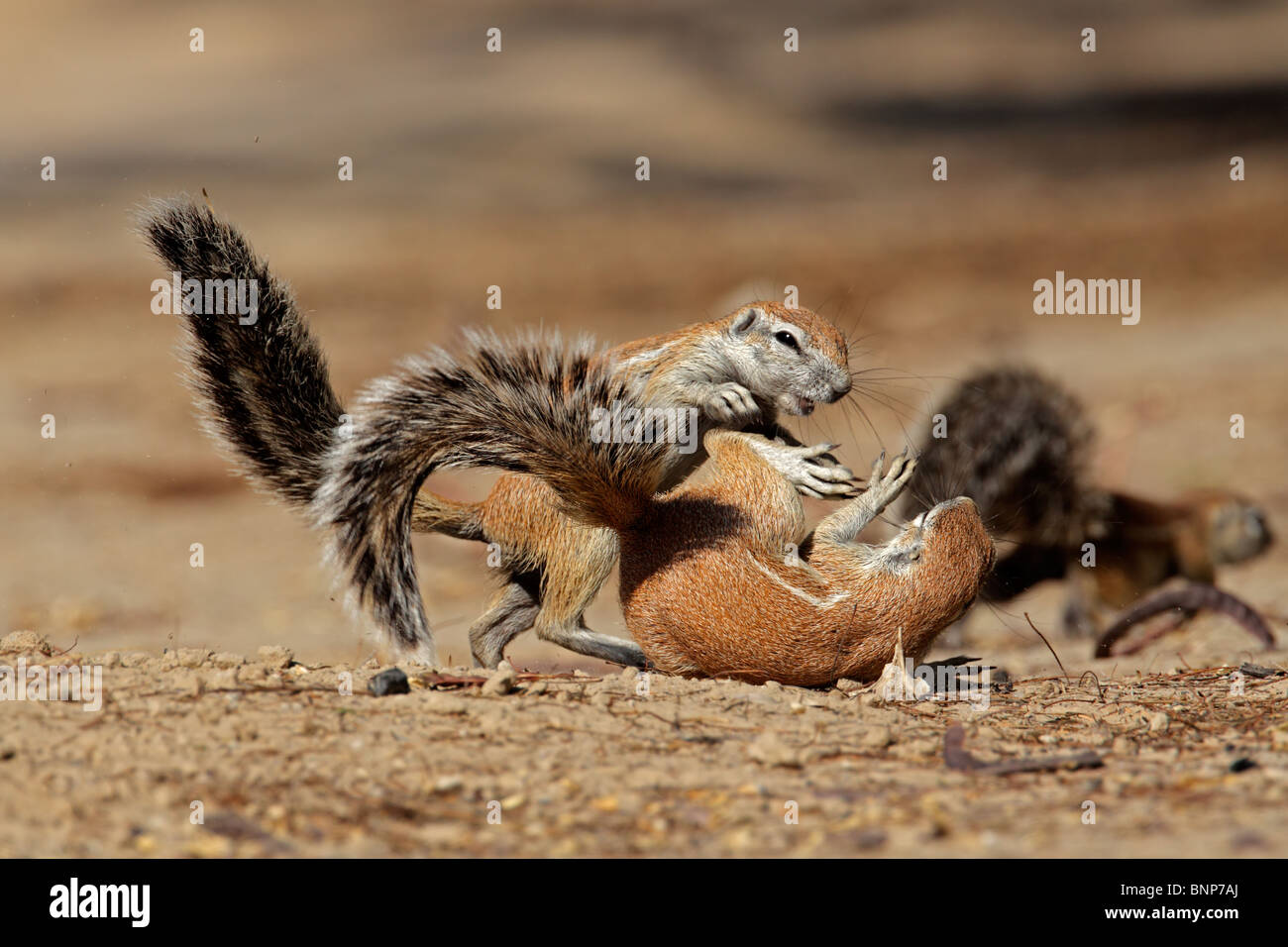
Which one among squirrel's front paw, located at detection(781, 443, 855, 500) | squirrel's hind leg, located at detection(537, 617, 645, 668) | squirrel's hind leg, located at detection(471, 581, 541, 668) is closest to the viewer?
squirrel's front paw, located at detection(781, 443, 855, 500)

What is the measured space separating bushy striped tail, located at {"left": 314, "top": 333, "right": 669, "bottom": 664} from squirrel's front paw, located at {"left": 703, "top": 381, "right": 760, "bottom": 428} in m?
0.74

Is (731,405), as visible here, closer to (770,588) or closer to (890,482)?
(890,482)

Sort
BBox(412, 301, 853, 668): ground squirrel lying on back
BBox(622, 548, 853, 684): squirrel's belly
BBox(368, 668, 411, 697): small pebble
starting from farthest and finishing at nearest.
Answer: BBox(412, 301, 853, 668): ground squirrel lying on back < BBox(622, 548, 853, 684): squirrel's belly < BBox(368, 668, 411, 697): small pebble

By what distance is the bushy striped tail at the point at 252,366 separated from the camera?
16.7ft

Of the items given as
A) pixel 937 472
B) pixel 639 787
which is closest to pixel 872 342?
pixel 937 472

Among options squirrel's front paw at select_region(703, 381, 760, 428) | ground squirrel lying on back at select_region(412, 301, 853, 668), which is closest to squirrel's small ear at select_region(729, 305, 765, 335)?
ground squirrel lying on back at select_region(412, 301, 853, 668)

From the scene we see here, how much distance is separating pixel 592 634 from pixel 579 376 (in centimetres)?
151

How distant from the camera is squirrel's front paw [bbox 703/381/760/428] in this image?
5.54 meters

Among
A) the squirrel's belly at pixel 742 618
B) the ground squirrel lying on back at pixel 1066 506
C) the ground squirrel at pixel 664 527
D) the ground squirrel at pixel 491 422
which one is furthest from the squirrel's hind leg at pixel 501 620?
the ground squirrel lying on back at pixel 1066 506

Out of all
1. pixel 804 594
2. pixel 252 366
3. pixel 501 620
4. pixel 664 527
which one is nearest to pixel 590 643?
pixel 501 620

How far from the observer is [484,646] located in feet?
20.3

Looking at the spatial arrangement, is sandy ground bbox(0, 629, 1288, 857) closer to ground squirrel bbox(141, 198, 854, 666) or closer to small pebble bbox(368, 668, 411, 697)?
small pebble bbox(368, 668, 411, 697)

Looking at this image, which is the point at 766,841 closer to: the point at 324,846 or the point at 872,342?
the point at 324,846

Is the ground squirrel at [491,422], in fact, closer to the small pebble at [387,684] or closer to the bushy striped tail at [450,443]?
the bushy striped tail at [450,443]
